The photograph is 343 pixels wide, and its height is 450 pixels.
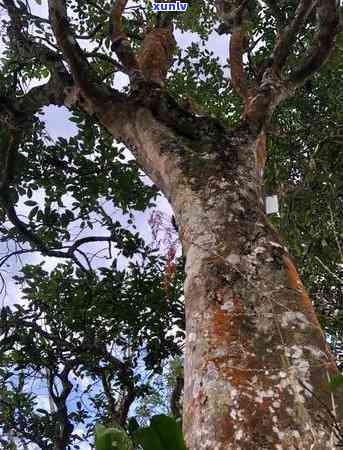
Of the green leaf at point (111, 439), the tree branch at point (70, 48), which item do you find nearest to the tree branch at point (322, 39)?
the tree branch at point (70, 48)

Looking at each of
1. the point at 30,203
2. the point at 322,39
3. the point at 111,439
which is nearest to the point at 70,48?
the point at 322,39

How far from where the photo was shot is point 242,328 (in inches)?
56.0

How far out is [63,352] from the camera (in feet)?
16.1

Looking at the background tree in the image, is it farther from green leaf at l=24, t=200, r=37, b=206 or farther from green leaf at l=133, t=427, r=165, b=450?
green leaf at l=133, t=427, r=165, b=450

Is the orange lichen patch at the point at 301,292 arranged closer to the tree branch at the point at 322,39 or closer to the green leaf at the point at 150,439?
the green leaf at the point at 150,439

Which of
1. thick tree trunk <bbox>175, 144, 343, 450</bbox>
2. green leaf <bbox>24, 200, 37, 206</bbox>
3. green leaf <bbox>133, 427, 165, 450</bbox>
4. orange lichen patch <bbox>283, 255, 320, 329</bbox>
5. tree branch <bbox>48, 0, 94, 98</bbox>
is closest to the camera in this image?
green leaf <bbox>133, 427, 165, 450</bbox>

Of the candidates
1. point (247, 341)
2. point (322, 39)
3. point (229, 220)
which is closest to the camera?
point (247, 341)

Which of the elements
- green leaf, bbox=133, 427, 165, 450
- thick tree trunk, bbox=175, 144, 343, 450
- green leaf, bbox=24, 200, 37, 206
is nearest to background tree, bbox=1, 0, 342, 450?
thick tree trunk, bbox=175, 144, 343, 450

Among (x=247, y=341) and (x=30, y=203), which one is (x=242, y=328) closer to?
(x=247, y=341)

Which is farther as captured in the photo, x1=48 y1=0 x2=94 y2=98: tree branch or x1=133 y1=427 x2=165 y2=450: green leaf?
x1=48 y1=0 x2=94 y2=98: tree branch

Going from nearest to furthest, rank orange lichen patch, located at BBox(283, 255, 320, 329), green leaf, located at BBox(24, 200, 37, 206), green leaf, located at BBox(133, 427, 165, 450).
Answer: green leaf, located at BBox(133, 427, 165, 450) → orange lichen patch, located at BBox(283, 255, 320, 329) → green leaf, located at BBox(24, 200, 37, 206)

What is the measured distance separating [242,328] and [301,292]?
0.96ft

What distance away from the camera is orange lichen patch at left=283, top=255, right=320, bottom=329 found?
4.92 ft

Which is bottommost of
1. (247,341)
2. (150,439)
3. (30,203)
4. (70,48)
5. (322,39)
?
(150,439)
